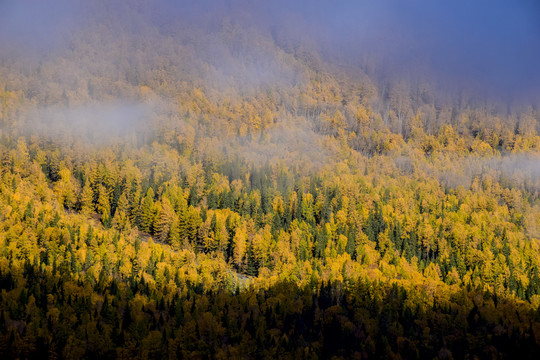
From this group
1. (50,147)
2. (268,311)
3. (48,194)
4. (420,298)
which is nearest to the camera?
(268,311)

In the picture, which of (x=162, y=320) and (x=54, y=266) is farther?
(x=54, y=266)

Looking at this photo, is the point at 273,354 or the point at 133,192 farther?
the point at 133,192

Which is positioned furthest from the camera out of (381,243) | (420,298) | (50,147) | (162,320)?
(50,147)

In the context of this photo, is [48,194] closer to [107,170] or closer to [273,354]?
[107,170]

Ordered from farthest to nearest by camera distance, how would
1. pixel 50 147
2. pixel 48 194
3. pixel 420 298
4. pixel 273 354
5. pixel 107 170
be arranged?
1. pixel 50 147
2. pixel 107 170
3. pixel 48 194
4. pixel 420 298
5. pixel 273 354

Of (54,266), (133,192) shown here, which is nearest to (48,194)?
(133,192)

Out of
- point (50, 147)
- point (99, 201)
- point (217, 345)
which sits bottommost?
point (217, 345)

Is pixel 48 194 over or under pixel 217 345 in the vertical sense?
over

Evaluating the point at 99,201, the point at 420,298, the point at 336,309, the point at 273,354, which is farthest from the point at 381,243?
the point at 99,201

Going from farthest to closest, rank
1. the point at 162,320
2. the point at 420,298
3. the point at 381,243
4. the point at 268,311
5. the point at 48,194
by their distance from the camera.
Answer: the point at 381,243 < the point at 48,194 < the point at 420,298 < the point at 268,311 < the point at 162,320

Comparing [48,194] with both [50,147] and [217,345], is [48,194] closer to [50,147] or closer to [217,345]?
[50,147]
